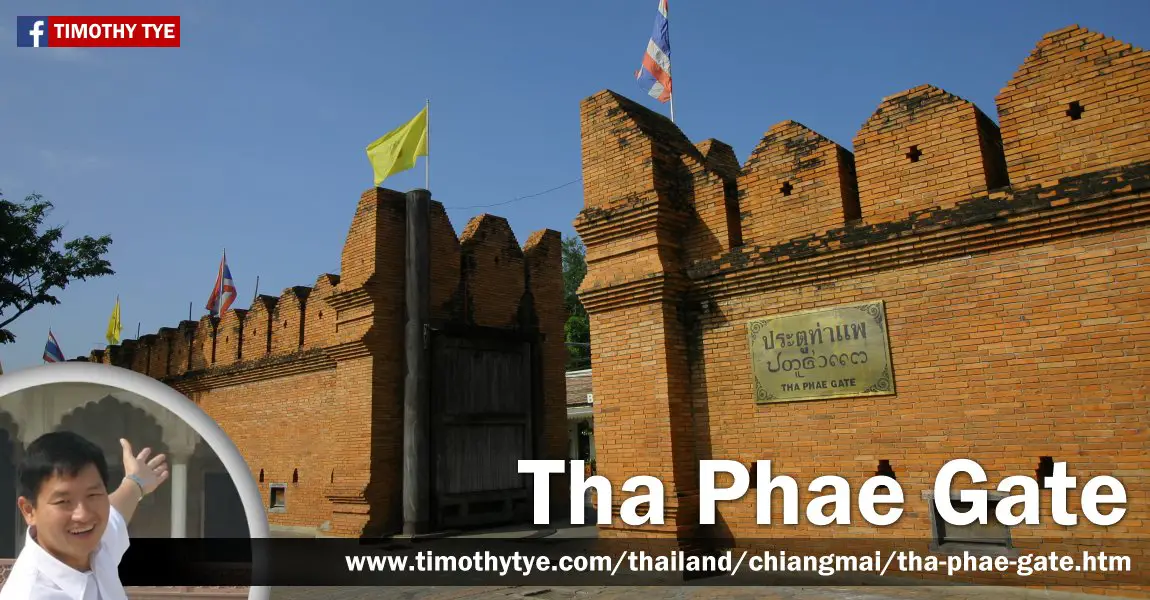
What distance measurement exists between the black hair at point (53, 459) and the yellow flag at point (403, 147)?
10199mm

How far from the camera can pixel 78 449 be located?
1.85 metres

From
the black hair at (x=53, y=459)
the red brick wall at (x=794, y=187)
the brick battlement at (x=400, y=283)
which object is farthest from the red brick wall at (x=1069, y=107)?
the brick battlement at (x=400, y=283)

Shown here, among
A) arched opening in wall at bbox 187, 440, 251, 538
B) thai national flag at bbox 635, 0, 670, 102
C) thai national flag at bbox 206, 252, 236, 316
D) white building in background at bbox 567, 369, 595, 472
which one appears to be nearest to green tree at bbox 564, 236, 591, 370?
white building in background at bbox 567, 369, 595, 472

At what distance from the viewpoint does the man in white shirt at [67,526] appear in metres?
1.72

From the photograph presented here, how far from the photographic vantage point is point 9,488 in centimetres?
187

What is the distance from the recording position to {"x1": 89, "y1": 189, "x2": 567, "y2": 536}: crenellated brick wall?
1095cm

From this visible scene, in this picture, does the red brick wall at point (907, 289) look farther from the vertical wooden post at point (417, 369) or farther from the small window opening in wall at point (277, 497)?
the small window opening in wall at point (277, 497)

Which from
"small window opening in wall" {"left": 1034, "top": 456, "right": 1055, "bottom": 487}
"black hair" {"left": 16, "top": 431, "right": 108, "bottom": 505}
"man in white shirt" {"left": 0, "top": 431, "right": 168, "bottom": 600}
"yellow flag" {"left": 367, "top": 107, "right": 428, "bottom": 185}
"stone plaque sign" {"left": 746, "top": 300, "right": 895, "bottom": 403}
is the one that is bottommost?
"small window opening in wall" {"left": 1034, "top": 456, "right": 1055, "bottom": 487}

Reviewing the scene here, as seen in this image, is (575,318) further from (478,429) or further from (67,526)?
(67,526)

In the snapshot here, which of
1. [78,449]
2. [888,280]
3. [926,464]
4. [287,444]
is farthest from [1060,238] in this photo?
[287,444]

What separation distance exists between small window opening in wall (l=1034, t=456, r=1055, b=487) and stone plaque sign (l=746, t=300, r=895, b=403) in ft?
4.00

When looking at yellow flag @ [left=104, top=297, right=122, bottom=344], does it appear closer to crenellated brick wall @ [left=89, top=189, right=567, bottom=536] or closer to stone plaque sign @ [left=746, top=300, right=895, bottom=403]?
crenellated brick wall @ [left=89, top=189, right=567, bottom=536]

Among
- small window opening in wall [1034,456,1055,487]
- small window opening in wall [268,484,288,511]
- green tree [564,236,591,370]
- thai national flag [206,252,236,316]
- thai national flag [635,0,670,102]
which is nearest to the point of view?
small window opening in wall [1034,456,1055,487]

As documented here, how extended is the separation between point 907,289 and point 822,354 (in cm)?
95
